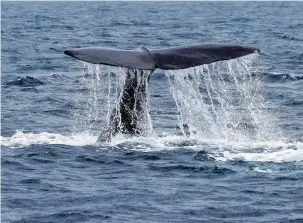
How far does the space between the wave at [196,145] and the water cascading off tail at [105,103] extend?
24 cm

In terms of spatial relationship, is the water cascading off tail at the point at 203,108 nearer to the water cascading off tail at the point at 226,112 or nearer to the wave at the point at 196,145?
the water cascading off tail at the point at 226,112

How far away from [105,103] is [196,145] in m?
6.18

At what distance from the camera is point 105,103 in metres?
18.6

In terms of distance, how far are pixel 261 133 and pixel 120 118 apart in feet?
10.8

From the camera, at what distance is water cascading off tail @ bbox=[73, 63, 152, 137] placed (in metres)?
11.8

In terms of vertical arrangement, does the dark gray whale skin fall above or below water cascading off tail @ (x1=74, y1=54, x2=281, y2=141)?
above

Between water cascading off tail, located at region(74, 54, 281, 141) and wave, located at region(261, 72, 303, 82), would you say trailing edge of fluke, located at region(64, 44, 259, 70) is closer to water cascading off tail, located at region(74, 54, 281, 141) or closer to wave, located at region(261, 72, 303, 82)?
water cascading off tail, located at region(74, 54, 281, 141)

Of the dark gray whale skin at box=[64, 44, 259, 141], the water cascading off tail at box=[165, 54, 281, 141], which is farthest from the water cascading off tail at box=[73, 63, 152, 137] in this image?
the water cascading off tail at box=[165, 54, 281, 141]

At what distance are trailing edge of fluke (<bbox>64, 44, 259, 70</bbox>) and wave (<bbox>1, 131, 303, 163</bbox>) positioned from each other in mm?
1547

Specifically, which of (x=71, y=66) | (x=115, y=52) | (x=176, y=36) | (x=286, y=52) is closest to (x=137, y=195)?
(x=115, y=52)

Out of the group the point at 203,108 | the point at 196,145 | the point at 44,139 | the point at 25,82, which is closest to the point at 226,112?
the point at 203,108

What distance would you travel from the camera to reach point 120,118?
473 inches

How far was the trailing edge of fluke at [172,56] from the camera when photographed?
10.7m

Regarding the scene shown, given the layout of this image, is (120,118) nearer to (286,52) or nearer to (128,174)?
(128,174)
